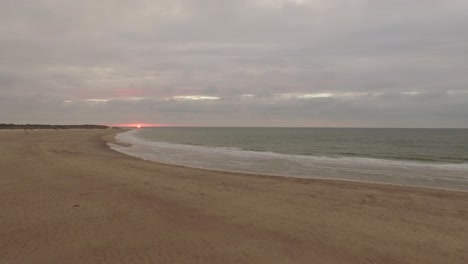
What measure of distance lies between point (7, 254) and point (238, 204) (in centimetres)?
632

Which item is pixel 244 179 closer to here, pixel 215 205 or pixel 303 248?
pixel 215 205

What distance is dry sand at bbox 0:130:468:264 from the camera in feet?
20.6

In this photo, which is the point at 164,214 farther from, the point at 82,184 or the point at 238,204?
the point at 82,184

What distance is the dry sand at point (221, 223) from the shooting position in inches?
247

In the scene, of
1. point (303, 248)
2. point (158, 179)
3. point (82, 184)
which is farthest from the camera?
point (158, 179)

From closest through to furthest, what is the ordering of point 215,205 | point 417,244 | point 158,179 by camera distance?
point 417,244
point 215,205
point 158,179

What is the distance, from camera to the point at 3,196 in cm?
1034

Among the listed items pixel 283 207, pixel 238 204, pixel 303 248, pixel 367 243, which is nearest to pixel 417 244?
pixel 367 243

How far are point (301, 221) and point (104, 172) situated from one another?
11.5 metres

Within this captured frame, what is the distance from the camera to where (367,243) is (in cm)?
707

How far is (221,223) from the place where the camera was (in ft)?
27.1

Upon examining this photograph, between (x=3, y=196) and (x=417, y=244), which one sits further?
(x=3, y=196)

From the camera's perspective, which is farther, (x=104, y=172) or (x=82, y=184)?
(x=104, y=172)

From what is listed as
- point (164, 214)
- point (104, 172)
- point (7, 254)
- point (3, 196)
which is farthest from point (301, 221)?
point (104, 172)
